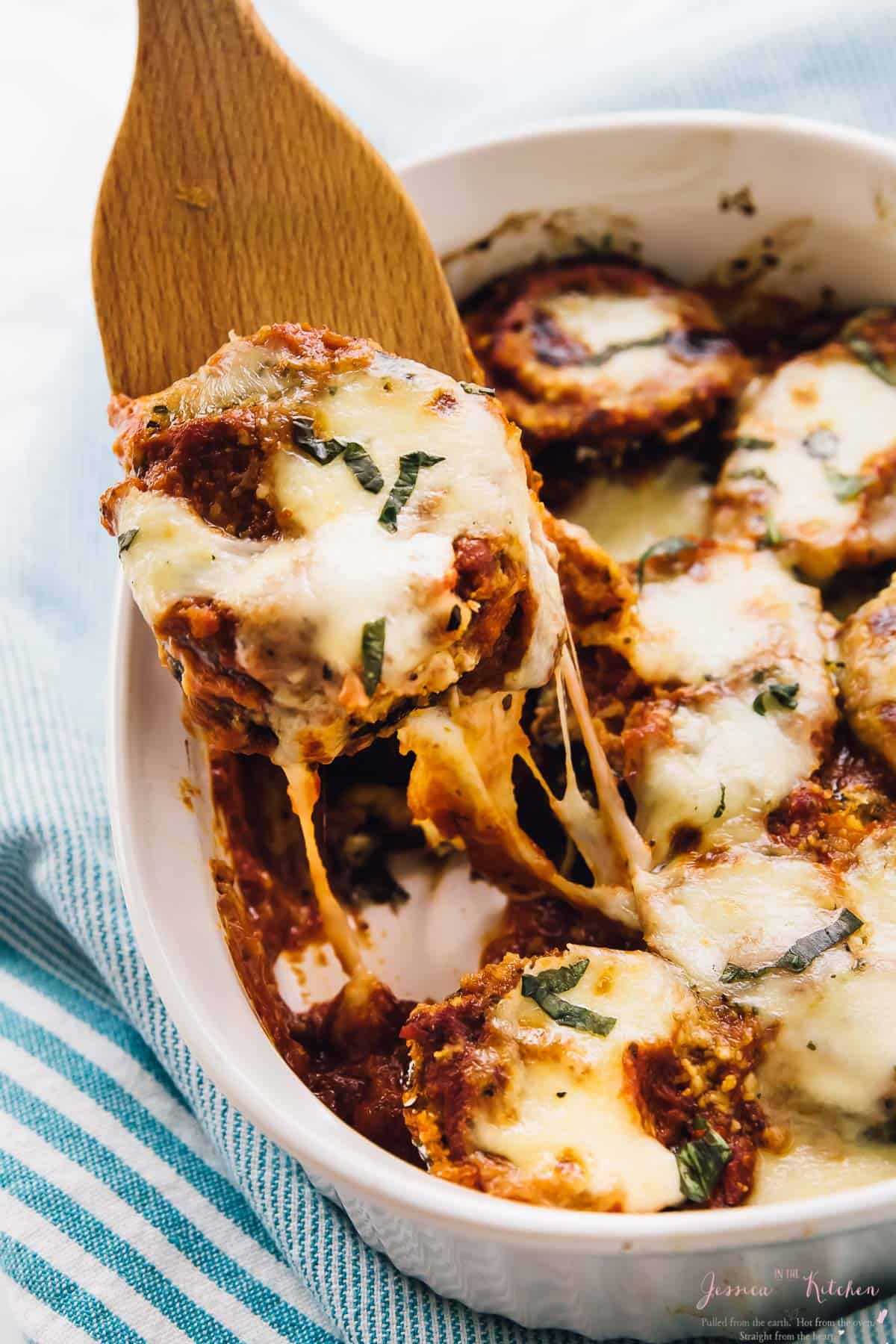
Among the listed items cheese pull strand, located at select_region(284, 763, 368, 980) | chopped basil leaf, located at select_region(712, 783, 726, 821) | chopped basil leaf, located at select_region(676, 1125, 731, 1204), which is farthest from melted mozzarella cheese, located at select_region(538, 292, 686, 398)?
chopped basil leaf, located at select_region(676, 1125, 731, 1204)

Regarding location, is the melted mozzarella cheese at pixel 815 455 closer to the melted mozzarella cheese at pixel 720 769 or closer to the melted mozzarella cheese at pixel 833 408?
the melted mozzarella cheese at pixel 833 408

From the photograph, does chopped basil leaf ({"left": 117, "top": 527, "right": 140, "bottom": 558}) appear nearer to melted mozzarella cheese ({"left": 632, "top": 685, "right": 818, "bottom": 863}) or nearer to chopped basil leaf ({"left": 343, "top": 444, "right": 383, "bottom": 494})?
chopped basil leaf ({"left": 343, "top": 444, "right": 383, "bottom": 494})

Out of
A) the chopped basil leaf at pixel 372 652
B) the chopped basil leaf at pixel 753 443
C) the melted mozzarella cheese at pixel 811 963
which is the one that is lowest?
the melted mozzarella cheese at pixel 811 963

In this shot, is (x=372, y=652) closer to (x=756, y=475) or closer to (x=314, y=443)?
(x=314, y=443)

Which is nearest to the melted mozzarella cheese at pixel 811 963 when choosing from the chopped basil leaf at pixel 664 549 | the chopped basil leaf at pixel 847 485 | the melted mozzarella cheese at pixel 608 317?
the chopped basil leaf at pixel 664 549

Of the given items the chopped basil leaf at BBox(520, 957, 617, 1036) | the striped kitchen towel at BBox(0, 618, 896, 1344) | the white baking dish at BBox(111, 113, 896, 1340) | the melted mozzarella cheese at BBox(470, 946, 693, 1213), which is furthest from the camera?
the striped kitchen towel at BBox(0, 618, 896, 1344)

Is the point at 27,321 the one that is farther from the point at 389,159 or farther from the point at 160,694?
the point at 160,694
